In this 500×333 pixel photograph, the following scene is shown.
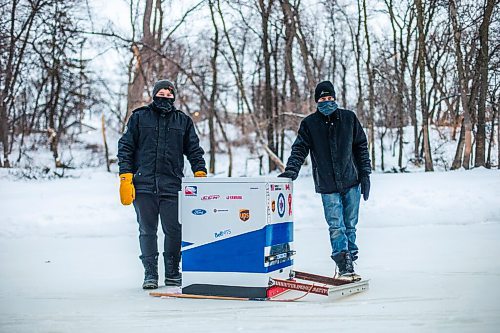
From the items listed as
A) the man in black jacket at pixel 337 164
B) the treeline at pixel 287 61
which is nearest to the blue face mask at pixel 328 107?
the man in black jacket at pixel 337 164

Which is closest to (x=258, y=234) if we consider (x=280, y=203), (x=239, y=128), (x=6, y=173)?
(x=280, y=203)

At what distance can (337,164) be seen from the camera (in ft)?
15.9

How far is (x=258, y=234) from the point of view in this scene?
4.24 meters

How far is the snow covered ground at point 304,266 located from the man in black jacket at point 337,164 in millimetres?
487

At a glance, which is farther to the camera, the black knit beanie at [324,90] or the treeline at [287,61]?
the treeline at [287,61]

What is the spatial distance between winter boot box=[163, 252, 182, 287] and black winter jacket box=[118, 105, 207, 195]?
537 millimetres

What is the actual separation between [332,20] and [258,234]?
27.3m

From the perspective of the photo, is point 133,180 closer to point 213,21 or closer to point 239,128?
point 213,21

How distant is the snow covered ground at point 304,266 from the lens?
11.5ft

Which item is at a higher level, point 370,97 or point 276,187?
point 370,97

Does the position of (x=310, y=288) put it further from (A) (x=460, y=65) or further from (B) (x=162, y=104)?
(A) (x=460, y=65)

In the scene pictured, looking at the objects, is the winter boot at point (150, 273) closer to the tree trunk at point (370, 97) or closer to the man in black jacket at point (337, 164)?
the man in black jacket at point (337, 164)

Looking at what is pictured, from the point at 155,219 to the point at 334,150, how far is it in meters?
1.58

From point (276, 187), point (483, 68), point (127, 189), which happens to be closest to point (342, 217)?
point (276, 187)
